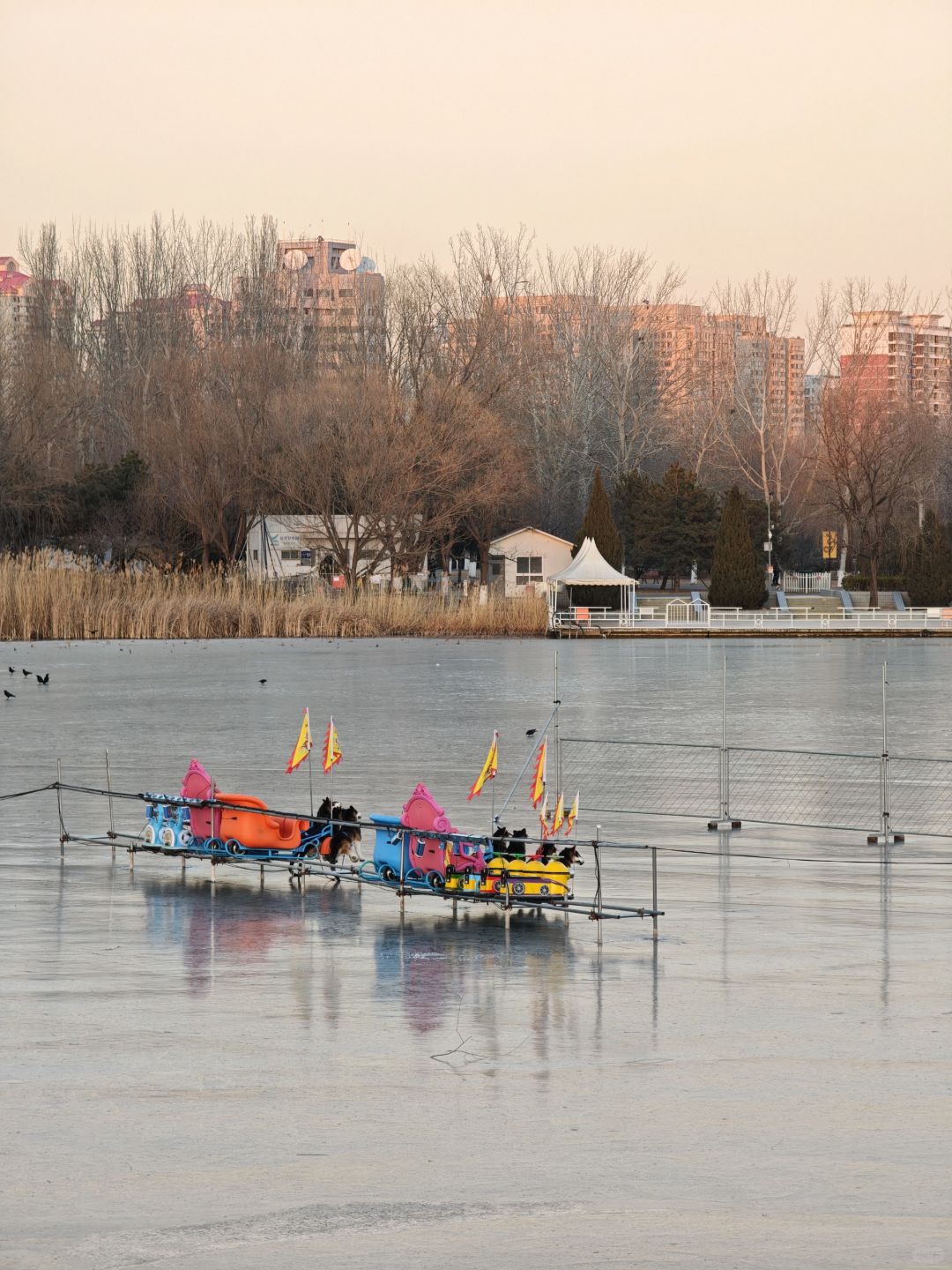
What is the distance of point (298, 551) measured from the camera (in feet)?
275

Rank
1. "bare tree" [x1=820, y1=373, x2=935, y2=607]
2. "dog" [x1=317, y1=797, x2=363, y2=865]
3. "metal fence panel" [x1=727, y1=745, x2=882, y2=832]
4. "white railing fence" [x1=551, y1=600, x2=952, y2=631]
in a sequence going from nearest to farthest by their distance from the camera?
1. "dog" [x1=317, y1=797, x2=363, y2=865]
2. "metal fence panel" [x1=727, y1=745, x2=882, y2=832]
3. "white railing fence" [x1=551, y1=600, x2=952, y2=631]
4. "bare tree" [x1=820, y1=373, x2=935, y2=607]

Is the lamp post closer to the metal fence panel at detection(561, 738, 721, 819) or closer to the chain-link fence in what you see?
the metal fence panel at detection(561, 738, 721, 819)

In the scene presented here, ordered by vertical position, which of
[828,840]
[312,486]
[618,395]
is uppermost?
[618,395]

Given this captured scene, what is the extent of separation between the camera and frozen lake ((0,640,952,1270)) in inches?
249

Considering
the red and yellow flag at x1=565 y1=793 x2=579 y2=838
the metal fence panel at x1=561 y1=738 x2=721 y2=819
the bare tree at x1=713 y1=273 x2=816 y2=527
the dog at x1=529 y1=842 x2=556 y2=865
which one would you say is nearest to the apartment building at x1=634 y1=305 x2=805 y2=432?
the bare tree at x1=713 y1=273 x2=816 y2=527

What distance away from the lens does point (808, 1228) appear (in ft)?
20.6

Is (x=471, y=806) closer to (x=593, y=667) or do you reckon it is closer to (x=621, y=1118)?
(x=621, y=1118)

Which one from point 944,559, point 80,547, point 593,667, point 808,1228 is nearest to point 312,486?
point 80,547

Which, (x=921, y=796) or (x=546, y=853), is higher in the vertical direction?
(x=546, y=853)

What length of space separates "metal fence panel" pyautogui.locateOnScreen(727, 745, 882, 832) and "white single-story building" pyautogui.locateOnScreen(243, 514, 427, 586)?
51734 millimetres

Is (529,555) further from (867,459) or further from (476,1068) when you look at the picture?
(476,1068)

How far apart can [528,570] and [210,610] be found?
1031 inches

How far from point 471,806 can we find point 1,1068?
1026cm

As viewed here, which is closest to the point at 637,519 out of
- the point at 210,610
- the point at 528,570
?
the point at 528,570
